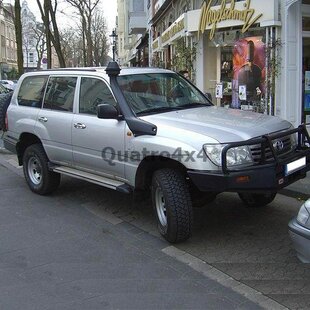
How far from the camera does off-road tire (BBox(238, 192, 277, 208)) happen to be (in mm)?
5980

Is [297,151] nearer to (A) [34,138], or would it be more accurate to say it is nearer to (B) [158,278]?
(B) [158,278]

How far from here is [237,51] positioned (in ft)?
39.4

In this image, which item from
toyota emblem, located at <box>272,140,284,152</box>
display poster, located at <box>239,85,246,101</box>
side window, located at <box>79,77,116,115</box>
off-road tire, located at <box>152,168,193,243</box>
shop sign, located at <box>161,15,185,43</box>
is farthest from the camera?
shop sign, located at <box>161,15,185,43</box>

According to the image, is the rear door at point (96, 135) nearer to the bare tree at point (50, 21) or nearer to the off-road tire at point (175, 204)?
the off-road tire at point (175, 204)

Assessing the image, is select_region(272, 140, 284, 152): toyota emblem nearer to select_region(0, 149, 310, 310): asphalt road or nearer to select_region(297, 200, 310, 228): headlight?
select_region(0, 149, 310, 310): asphalt road

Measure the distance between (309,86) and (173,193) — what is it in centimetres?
710

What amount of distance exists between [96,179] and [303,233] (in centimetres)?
291

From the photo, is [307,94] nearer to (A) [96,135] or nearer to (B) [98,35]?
(A) [96,135]

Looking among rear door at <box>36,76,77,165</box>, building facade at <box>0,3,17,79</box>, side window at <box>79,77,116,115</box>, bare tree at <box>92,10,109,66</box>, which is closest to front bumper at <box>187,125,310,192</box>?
side window at <box>79,77,116,115</box>

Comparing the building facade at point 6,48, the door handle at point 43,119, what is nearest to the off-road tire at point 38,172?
the door handle at point 43,119

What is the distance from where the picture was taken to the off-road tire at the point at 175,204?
4.70 meters

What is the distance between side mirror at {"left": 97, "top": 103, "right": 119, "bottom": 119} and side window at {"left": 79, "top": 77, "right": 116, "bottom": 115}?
0.30 m

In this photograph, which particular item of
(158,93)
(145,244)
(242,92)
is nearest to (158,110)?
(158,93)

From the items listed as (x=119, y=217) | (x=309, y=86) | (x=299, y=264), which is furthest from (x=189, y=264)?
(x=309, y=86)
